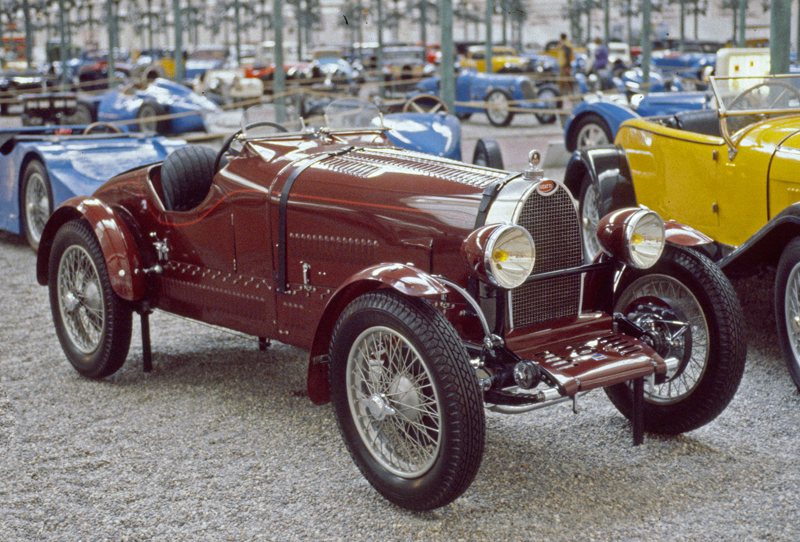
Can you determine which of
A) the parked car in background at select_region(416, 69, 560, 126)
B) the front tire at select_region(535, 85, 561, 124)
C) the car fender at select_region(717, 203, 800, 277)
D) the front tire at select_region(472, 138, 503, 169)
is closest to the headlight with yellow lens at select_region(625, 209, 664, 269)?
the car fender at select_region(717, 203, 800, 277)

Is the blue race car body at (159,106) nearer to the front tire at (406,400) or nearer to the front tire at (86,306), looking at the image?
the front tire at (86,306)

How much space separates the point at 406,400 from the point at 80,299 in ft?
7.05

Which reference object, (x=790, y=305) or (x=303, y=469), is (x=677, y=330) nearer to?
(x=790, y=305)

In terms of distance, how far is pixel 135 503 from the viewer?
2.94m

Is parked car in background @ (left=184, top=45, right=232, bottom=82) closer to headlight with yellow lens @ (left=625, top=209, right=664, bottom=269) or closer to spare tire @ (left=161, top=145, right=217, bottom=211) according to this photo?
spare tire @ (left=161, top=145, right=217, bottom=211)

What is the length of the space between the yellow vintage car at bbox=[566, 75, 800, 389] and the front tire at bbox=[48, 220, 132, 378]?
297cm

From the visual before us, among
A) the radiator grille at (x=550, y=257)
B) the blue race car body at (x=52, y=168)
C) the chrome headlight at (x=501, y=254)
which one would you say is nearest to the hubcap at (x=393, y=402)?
the chrome headlight at (x=501, y=254)

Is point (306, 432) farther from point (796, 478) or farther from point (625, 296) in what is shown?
point (796, 478)

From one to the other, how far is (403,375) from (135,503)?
3.31 ft

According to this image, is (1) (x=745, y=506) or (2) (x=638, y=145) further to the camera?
(2) (x=638, y=145)

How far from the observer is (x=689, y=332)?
3129 mm

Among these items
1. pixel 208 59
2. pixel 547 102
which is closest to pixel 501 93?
pixel 547 102

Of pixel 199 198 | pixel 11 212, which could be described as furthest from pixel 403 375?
pixel 11 212

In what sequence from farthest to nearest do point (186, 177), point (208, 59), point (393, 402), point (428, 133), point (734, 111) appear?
point (208, 59), point (428, 133), point (734, 111), point (186, 177), point (393, 402)
